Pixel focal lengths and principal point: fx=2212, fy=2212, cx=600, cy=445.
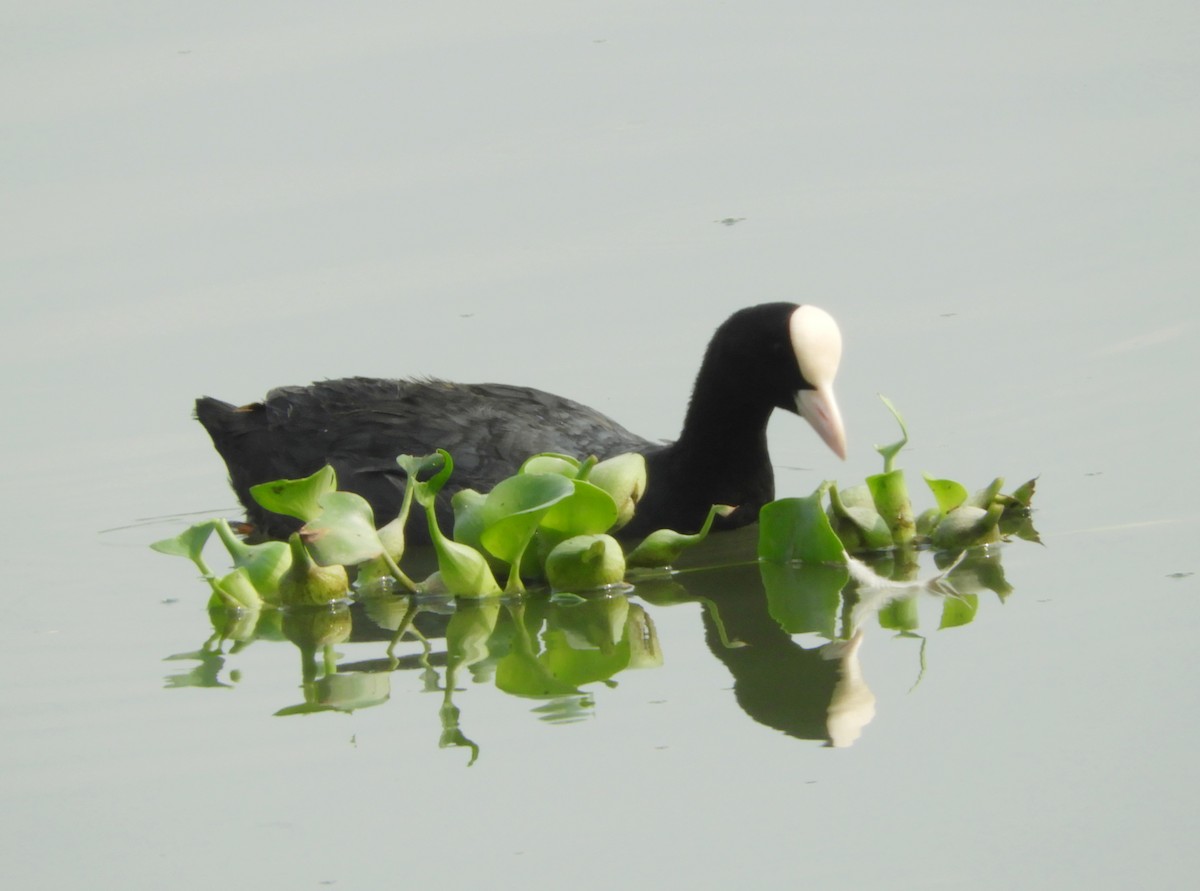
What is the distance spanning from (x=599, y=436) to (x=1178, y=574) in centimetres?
205

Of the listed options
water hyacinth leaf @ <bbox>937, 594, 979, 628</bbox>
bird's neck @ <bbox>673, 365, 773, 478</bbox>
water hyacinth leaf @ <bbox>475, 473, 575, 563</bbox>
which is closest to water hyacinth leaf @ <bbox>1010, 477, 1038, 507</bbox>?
water hyacinth leaf @ <bbox>937, 594, 979, 628</bbox>

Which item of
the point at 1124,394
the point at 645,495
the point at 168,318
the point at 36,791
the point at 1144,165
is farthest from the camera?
the point at 1144,165

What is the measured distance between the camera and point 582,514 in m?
6.45

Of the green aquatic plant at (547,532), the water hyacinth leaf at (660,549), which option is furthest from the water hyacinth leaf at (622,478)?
the water hyacinth leaf at (660,549)

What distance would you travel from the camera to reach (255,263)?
9.44m

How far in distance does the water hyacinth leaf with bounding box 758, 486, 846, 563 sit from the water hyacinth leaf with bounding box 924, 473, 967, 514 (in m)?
0.34

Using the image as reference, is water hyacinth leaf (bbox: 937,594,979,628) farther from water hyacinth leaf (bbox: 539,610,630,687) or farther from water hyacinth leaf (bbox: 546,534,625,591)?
water hyacinth leaf (bbox: 546,534,625,591)

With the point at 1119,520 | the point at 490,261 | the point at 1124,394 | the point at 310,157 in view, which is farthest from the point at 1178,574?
the point at 310,157

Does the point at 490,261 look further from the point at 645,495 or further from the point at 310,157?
the point at 645,495

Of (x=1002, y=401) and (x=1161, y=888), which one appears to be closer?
(x=1161, y=888)

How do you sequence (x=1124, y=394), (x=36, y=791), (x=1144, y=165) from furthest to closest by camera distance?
(x=1144, y=165) < (x=1124, y=394) < (x=36, y=791)

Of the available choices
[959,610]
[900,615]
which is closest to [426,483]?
[900,615]

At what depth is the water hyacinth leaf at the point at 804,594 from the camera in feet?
20.0

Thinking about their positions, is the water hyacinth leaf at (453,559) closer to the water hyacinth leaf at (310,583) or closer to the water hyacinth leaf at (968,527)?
the water hyacinth leaf at (310,583)
